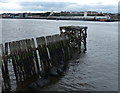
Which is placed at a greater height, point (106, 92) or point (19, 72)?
point (19, 72)

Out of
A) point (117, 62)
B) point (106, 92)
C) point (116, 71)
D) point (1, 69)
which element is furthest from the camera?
point (117, 62)

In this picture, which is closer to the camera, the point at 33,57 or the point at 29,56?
the point at 29,56

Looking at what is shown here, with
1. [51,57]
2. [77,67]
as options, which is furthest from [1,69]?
[77,67]

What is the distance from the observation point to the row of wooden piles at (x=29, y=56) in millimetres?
14279

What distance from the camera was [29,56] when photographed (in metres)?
16.0

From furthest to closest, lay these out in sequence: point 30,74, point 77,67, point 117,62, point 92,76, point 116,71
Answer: point 117,62 → point 77,67 → point 116,71 → point 92,76 → point 30,74

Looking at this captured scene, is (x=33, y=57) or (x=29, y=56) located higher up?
(x=29, y=56)

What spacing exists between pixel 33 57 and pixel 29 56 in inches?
20.8

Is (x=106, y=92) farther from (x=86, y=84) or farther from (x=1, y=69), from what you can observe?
(x=1, y=69)

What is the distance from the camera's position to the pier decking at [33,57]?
14.3 meters

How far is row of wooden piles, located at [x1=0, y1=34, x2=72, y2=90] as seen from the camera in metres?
14.3

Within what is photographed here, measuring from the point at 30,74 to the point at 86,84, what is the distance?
431cm

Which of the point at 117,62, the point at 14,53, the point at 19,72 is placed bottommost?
the point at 117,62

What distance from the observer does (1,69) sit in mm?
13906
